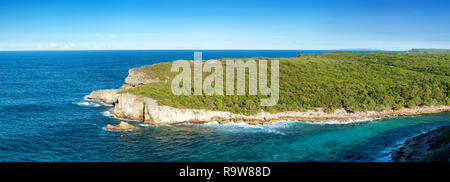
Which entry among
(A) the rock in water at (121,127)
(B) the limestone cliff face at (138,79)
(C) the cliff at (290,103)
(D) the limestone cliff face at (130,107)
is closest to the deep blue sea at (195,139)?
(A) the rock in water at (121,127)


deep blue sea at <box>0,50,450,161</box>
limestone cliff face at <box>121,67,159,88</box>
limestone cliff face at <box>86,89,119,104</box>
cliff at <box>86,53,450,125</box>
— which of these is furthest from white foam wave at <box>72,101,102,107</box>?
limestone cliff face at <box>121,67,159,88</box>

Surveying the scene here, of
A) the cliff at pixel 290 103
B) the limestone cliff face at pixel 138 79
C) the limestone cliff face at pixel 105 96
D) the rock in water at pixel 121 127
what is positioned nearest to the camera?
the rock in water at pixel 121 127

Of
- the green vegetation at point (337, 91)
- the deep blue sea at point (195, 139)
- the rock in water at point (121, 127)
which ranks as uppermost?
the green vegetation at point (337, 91)

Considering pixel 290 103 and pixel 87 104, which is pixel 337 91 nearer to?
pixel 290 103

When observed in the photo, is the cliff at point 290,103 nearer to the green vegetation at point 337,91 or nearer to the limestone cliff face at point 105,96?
the green vegetation at point 337,91

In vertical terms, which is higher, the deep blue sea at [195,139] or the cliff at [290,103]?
the cliff at [290,103]

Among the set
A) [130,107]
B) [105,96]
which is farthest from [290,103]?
[105,96]

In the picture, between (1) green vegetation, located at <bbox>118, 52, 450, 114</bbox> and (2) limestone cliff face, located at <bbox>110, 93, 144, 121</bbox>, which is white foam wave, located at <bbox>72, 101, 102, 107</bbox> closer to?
(2) limestone cliff face, located at <bbox>110, 93, 144, 121</bbox>

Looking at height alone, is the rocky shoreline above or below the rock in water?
above

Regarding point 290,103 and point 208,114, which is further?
point 290,103

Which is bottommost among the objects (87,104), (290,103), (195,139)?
(195,139)

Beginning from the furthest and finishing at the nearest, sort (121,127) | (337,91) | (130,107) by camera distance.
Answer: (337,91) → (130,107) → (121,127)

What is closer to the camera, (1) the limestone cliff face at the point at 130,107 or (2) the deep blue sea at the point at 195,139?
(2) the deep blue sea at the point at 195,139
